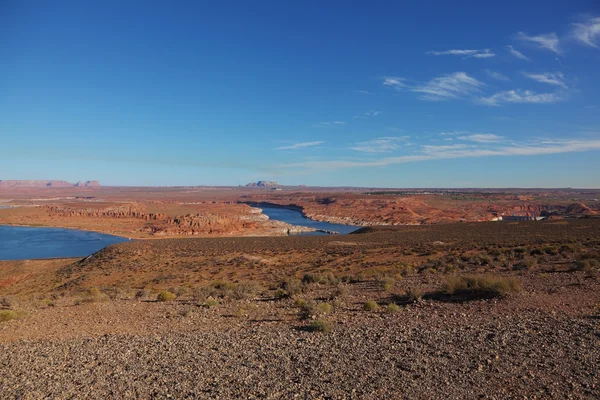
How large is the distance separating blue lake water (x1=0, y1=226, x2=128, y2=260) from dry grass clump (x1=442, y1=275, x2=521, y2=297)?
1841 inches

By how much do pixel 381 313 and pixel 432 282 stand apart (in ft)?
16.9

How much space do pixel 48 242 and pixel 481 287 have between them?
62.6 m

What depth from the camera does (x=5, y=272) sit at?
32.2 meters

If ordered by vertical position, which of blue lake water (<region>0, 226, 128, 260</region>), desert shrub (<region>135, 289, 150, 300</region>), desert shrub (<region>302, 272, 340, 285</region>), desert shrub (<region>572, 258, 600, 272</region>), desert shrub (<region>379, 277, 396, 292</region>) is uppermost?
desert shrub (<region>572, 258, 600, 272</region>)

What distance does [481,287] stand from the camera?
1162cm

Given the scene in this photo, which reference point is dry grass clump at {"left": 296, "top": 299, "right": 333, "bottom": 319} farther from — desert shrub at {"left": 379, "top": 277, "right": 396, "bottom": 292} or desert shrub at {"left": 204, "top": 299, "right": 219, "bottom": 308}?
desert shrub at {"left": 379, "top": 277, "right": 396, "bottom": 292}

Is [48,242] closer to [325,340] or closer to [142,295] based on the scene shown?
[142,295]

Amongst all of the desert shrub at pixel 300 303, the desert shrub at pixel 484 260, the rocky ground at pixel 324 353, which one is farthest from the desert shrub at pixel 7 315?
the desert shrub at pixel 484 260

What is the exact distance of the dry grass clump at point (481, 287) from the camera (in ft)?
→ 37.1

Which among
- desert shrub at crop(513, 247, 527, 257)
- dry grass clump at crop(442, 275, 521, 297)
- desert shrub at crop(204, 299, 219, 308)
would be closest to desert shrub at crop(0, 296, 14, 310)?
desert shrub at crop(204, 299, 219, 308)

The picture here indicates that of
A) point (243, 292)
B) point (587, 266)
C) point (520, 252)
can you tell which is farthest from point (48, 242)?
point (587, 266)

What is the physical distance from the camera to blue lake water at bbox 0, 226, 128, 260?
4772cm

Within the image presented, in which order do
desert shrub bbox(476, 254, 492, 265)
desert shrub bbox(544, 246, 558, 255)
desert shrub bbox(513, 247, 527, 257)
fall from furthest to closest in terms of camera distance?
desert shrub bbox(513, 247, 527, 257), desert shrub bbox(544, 246, 558, 255), desert shrub bbox(476, 254, 492, 265)

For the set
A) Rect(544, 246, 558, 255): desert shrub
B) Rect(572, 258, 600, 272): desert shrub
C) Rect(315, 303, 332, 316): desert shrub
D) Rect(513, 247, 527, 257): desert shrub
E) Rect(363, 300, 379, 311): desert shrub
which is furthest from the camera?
Rect(513, 247, 527, 257): desert shrub
